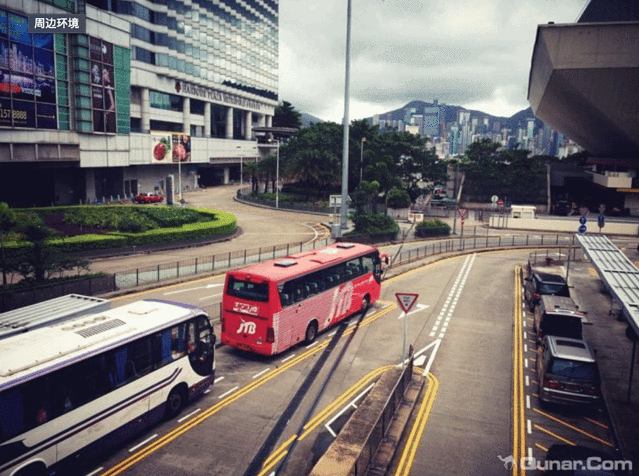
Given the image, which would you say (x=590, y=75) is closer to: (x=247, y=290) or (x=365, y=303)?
(x=365, y=303)

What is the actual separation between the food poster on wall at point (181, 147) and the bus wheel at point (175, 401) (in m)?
67.5

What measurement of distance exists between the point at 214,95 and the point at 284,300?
8555 cm

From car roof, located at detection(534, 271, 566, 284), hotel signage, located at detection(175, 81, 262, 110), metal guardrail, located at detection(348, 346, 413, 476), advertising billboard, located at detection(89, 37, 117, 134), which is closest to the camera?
metal guardrail, located at detection(348, 346, 413, 476)

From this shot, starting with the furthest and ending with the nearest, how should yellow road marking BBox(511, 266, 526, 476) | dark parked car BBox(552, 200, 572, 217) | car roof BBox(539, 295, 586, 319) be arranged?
dark parked car BBox(552, 200, 572, 217), car roof BBox(539, 295, 586, 319), yellow road marking BBox(511, 266, 526, 476)

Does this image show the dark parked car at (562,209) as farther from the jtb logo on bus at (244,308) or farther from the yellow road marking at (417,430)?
the jtb logo on bus at (244,308)

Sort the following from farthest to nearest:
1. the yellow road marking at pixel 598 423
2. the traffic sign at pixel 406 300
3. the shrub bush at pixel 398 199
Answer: the shrub bush at pixel 398 199, the traffic sign at pixel 406 300, the yellow road marking at pixel 598 423

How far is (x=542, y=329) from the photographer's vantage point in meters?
20.7

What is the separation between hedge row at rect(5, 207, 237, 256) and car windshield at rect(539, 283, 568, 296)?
27506mm

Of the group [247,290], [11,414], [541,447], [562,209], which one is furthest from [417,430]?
[562,209]

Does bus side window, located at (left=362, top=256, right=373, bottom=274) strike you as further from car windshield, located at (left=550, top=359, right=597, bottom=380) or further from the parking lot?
car windshield, located at (left=550, top=359, right=597, bottom=380)

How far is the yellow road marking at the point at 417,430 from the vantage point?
480 inches

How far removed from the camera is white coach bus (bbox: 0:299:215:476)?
10.2 m

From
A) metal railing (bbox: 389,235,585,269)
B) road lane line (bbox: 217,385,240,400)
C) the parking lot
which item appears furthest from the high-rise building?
the parking lot

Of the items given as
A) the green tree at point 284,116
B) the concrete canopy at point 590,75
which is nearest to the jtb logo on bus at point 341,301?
the concrete canopy at point 590,75
